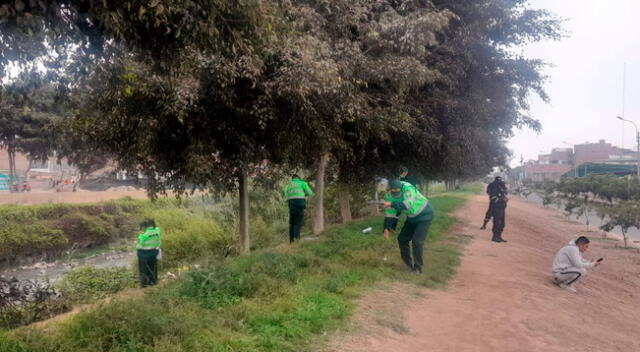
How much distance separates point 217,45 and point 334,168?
9.56 meters

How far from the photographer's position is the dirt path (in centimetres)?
534

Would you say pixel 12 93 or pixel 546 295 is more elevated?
pixel 12 93

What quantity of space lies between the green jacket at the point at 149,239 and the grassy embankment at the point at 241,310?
297cm

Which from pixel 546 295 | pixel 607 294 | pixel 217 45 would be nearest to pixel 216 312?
pixel 217 45

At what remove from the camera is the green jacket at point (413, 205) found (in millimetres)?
7965

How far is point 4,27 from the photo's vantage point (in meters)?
4.12

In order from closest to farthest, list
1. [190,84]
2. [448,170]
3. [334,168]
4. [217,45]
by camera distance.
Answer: [217,45] → [190,84] → [334,168] → [448,170]

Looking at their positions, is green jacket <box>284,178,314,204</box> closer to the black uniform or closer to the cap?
the cap

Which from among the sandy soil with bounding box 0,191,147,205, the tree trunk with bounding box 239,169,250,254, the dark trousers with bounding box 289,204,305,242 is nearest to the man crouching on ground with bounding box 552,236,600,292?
the dark trousers with bounding box 289,204,305,242

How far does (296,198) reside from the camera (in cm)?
1112

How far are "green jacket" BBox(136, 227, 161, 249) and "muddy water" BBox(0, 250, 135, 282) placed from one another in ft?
26.7

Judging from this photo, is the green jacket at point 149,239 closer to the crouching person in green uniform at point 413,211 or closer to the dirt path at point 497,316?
the crouching person in green uniform at point 413,211

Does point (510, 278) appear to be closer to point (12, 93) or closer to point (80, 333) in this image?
point (80, 333)

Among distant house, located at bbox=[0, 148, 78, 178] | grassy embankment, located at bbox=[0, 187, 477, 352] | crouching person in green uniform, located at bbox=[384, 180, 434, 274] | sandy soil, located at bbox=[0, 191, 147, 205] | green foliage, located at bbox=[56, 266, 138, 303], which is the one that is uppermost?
distant house, located at bbox=[0, 148, 78, 178]
